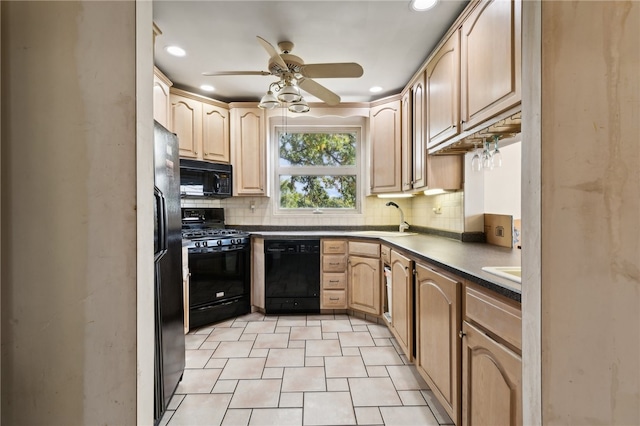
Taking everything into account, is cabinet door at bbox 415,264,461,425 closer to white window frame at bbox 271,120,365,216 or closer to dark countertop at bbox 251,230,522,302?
dark countertop at bbox 251,230,522,302

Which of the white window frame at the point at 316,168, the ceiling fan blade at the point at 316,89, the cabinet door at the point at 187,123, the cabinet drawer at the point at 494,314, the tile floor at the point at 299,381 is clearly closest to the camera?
the cabinet drawer at the point at 494,314

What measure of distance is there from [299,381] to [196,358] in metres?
0.88

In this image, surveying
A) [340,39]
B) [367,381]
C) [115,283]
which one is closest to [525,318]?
[115,283]

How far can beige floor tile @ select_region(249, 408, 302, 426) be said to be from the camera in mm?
1470

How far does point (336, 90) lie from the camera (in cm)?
305

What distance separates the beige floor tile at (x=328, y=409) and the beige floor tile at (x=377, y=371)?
11.2 inches

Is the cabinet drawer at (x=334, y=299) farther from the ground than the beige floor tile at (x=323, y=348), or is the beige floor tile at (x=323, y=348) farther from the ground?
the cabinet drawer at (x=334, y=299)

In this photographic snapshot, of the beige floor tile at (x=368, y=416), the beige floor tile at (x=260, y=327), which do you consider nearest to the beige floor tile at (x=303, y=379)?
the beige floor tile at (x=368, y=416)

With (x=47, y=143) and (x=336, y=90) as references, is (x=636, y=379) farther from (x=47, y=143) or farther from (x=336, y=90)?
(x=336, y=90)

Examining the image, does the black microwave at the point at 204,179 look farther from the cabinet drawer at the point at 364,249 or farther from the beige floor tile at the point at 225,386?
the beige floor tile at the point at 225,386

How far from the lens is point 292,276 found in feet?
9.96

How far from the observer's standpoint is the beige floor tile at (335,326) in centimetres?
268

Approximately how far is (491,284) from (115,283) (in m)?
1.17

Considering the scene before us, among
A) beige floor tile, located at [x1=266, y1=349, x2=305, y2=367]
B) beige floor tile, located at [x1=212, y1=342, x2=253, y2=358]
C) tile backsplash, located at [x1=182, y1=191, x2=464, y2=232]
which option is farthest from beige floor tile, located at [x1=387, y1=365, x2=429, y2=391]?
tile backsplash, located at [x1=182, y1=191, x2=464, y2=232]
